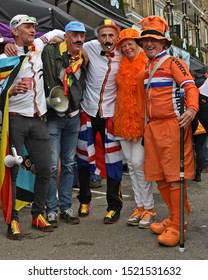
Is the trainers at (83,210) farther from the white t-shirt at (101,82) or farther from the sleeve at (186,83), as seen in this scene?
the sleeve at (186,83)

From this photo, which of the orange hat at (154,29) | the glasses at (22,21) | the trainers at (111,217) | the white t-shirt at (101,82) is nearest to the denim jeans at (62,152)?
the white t-shirt at (101,82)

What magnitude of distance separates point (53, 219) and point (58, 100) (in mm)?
1169

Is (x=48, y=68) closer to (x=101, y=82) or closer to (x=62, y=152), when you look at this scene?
(x=101, y=82)

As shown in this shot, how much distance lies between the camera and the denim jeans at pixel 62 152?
4141 mm

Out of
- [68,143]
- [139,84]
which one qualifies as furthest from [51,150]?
[139,84]

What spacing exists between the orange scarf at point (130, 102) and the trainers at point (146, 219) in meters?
0.74

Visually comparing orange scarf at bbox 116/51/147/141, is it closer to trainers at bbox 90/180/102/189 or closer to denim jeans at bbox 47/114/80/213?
denim jeans at bbox 47/114/80/213

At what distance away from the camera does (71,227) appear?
4.18 m

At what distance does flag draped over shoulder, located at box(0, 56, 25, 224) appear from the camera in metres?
3.77

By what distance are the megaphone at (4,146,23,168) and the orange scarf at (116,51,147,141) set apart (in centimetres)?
104

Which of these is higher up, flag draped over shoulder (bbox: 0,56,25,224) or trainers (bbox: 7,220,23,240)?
flag draped over shoulder (bbox: 0,56,25,224)

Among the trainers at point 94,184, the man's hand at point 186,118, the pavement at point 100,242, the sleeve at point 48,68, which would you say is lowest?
the trainers at point 94,184

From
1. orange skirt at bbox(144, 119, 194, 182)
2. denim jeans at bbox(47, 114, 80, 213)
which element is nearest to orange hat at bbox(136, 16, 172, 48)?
orange skirt at bbox(144, 119, 194, 182)

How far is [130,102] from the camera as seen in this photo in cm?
409
